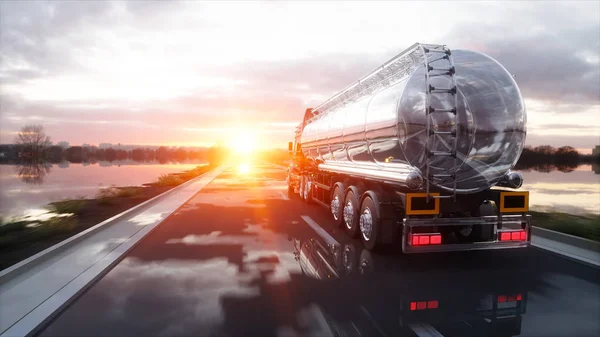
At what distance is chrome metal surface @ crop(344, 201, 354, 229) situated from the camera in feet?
30.1

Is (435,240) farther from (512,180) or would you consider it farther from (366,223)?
(512,180)

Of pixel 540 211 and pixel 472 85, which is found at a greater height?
pixel 472 85

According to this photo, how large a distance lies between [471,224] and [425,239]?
959 mm

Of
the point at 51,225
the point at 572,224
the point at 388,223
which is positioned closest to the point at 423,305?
the point at 388,223

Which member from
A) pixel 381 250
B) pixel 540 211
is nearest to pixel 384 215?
pixel 381 250

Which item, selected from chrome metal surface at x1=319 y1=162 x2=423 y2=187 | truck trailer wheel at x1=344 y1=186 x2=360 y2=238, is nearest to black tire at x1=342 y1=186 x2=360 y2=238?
truck trailer wheel at x1=344 y1=186 x2=360 y2=238

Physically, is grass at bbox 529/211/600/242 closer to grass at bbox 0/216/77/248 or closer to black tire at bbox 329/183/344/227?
black tire at bbox 329/183/344/227

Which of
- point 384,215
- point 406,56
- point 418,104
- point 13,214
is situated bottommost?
point 13,214

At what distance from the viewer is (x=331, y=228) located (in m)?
10.6

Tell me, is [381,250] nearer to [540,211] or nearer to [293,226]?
→ [293,226]

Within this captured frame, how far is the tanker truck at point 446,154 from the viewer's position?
22.4 ft

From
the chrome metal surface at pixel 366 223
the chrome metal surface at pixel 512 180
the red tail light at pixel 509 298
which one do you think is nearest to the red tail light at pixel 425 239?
the chrome metal surface at pixel 366 223

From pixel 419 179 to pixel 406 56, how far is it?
7.73ft

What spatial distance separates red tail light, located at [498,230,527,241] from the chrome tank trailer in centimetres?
88
